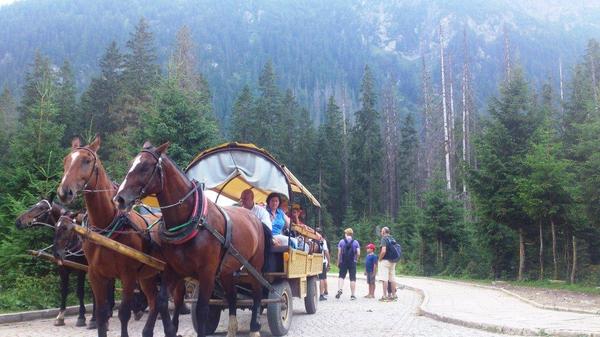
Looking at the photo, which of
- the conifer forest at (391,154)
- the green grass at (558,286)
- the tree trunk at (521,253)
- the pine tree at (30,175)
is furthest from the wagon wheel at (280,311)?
the tree trunk at (521,253)

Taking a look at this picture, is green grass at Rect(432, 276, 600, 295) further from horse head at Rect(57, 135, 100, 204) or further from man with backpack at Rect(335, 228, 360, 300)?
horse head at Rect(57, 135, 100, 204)

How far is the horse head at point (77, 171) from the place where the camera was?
21.1ft

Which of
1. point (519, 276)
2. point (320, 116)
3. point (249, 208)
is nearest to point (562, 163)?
point (519, 276)

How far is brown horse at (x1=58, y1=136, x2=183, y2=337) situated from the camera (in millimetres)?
7191

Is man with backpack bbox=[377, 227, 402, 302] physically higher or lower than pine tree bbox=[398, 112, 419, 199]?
lower

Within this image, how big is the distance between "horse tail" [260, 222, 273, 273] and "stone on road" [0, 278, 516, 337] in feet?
4.97

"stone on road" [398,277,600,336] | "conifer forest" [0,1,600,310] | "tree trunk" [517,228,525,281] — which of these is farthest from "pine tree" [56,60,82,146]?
"stone on road" [398,277,600,336]

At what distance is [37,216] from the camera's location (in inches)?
380

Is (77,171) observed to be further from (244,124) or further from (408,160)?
(408,160)

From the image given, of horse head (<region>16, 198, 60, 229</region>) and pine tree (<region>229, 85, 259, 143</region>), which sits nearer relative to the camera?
horse head (<region>16, 198, 60, 229</region>)

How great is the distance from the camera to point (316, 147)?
212ft

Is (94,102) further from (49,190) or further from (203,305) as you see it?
(203,305)

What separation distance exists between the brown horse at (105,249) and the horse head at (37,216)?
239cm

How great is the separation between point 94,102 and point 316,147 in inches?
979
